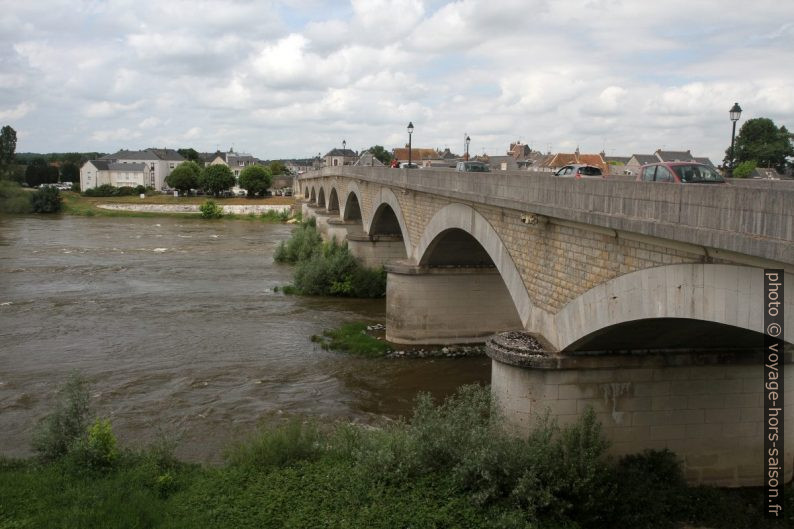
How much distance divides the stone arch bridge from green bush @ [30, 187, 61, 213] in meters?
63.7

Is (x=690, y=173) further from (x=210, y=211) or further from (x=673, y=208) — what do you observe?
(x=210, y=211)

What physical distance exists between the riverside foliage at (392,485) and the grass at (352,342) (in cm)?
815

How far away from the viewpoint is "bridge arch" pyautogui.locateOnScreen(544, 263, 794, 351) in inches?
251

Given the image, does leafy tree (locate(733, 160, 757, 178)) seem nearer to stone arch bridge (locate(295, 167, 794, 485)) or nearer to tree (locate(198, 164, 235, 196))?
stone arch bridge (locate(295, 167, 794, 485))

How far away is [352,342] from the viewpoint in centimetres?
1961

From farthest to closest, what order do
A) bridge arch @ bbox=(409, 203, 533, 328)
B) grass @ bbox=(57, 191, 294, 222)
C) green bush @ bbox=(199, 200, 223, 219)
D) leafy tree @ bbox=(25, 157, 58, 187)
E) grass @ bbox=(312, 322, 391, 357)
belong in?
leafy tree @ bbox=(25, 157, 58, 187) → grass @ bbox=(57, 191, 294, 222) → green bush @ bbox=(199, 200, 223, 219) → grass @ bbox=(312, 322, 391, 357) → bridge arch @ bbox=(409, 203, 533, 328)

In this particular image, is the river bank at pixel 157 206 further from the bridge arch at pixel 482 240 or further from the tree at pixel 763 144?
the bridge arch at pixel 482 240

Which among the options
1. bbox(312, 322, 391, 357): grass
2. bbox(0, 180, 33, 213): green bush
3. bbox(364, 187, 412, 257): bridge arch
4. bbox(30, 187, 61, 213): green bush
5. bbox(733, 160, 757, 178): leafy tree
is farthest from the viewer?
bbox(30, 187, 61, 213): green bush

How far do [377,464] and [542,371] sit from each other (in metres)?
2.67

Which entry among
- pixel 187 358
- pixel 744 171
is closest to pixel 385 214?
pixel 187 358

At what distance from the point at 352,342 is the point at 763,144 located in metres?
26.8

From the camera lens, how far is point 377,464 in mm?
9570

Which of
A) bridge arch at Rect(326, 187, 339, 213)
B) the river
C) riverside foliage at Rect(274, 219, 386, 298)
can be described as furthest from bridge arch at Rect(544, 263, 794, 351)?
bridge arch at Rect(326, 187, 339, 213)

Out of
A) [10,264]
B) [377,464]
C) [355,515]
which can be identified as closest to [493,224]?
[377,464]
